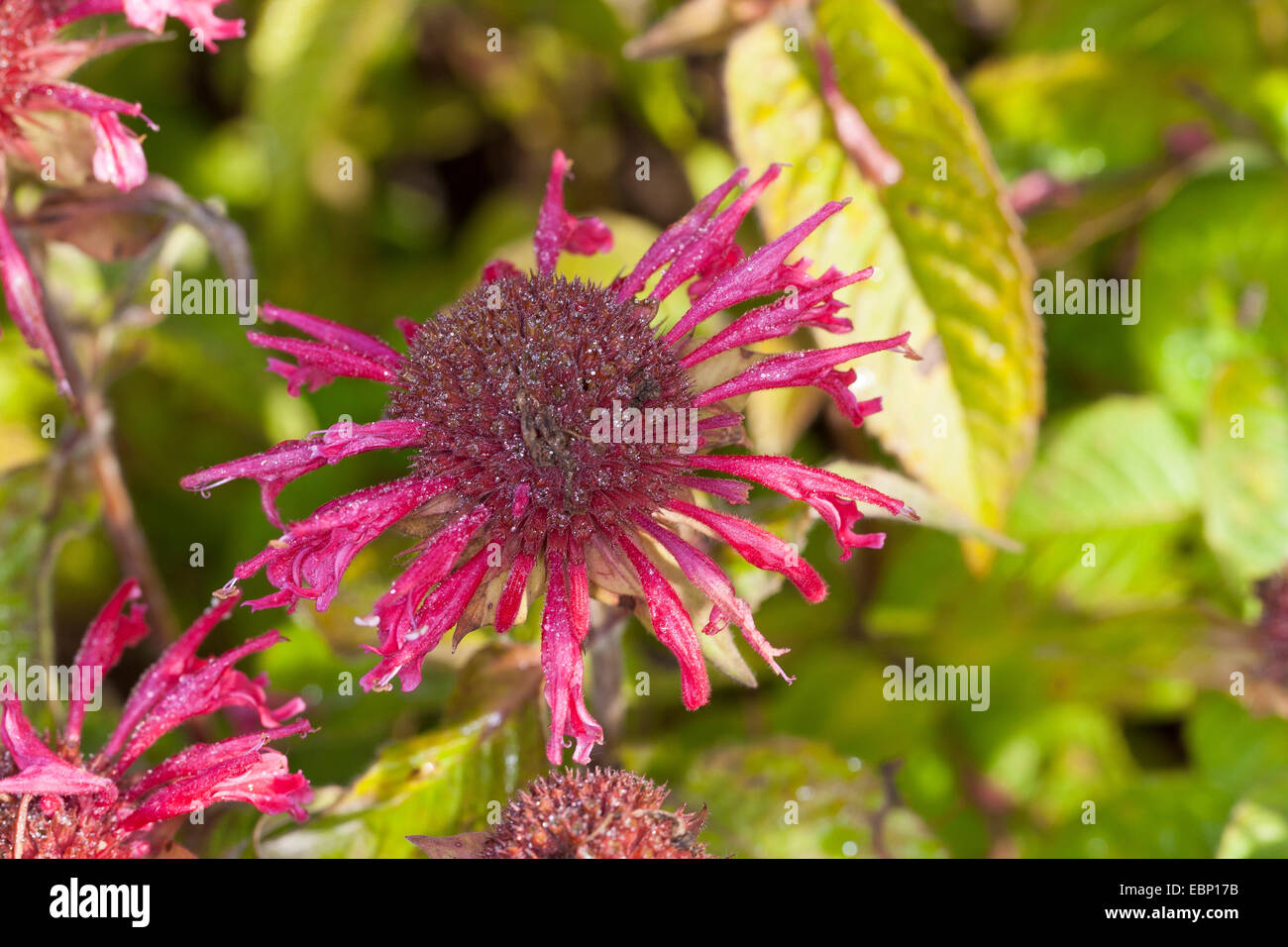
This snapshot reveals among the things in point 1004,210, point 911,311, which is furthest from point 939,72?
point 911,311

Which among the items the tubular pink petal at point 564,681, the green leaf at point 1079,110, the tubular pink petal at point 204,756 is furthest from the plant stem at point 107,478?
the green leaf at point 1079,110

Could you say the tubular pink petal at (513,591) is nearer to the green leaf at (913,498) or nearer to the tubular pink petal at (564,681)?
the tubular pink petal at (564,681)

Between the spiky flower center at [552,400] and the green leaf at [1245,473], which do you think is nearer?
the spiky flower center at [552,400]

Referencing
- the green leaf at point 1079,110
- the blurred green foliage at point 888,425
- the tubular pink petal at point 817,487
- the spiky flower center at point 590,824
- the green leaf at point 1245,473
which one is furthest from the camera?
the green leaf at point 1079,110

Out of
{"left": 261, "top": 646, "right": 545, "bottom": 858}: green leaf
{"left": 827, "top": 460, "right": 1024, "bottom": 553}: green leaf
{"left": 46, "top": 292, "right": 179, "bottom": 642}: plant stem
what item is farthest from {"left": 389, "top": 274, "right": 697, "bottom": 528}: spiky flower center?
{"left": 46, "top": 292, "right": 179, "bottom": 642}: plant stem

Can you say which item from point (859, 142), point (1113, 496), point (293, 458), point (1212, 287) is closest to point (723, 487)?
point (293, 458)

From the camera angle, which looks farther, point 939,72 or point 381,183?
point 381,183
